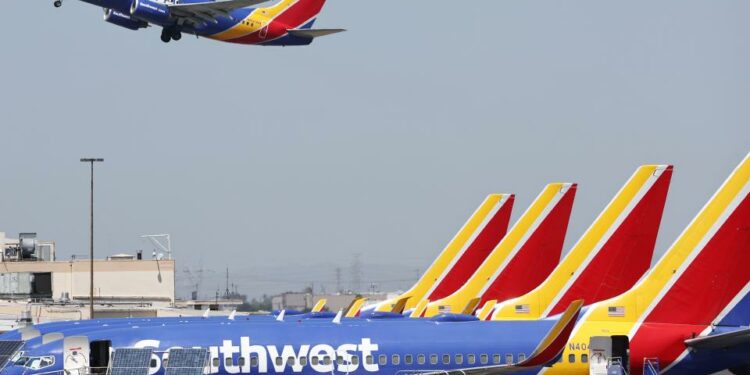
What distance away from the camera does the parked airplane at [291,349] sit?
3597 centimetres

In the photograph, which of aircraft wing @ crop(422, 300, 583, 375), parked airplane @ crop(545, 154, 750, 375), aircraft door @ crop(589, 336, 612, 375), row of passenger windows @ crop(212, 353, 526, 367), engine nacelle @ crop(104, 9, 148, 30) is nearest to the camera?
aircraft wing @ crop(422, 300, 583, 375)

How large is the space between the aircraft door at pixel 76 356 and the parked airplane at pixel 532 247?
23.2 metres

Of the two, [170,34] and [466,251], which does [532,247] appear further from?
[170,34]

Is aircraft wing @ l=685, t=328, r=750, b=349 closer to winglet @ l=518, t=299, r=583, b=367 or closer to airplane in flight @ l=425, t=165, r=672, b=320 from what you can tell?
winglet @ l=518, t=299, r=583, b=367

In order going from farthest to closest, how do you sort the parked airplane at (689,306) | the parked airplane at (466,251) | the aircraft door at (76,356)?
the parked airplane at (466,251) → the parked airplane at (689,306) → the aircraft door at (76,356)

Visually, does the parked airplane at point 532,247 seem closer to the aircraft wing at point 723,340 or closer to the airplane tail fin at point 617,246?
the airplane tail fin at point 617,246

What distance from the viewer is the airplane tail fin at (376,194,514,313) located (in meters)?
64.8

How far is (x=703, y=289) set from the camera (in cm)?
4025

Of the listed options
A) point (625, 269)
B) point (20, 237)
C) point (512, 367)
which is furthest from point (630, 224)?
point (20, 237)

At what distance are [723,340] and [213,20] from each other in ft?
172

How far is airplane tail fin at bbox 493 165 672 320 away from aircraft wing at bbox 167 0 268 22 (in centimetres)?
3723

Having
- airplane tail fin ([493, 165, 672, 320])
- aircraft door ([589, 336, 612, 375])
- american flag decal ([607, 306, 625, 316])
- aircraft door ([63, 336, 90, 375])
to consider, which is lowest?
aircraft door ([589, 336, 612, 375])

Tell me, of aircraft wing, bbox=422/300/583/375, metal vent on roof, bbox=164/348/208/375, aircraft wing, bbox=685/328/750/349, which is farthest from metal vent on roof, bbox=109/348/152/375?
aircraft wing, bbox=685/328/750/349

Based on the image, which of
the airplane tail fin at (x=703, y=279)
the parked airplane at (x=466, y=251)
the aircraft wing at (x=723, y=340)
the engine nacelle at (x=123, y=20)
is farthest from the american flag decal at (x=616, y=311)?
the engine nacelle at (x=123, y=20)
